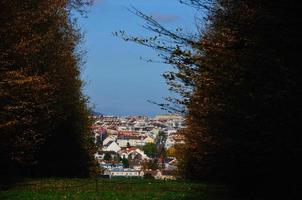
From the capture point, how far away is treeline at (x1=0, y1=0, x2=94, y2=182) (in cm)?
1945

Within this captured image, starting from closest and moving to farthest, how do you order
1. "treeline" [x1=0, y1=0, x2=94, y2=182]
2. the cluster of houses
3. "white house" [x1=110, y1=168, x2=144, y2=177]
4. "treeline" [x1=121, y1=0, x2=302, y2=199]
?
"treeline" [x1=121, y1=0, x2=302, y2=199]
"treeline" [x1=0, y1=0, x2=94, y2=182]
the cluster of houses
"white house" [x1=110, y1=168, x2=144, y2=177]

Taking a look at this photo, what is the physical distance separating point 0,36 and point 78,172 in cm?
1578

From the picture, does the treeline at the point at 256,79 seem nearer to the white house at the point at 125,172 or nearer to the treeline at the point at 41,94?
the treeline at the point at 41,94

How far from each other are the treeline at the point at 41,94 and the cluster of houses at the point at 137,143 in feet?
14.1

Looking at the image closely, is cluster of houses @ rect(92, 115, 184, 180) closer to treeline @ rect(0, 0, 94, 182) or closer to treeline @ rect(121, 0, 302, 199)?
treeline @ rect(0, 0, 94, 182)

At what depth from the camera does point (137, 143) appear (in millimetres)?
90688

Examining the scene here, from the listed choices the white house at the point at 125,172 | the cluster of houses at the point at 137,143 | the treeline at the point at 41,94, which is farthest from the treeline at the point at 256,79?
the white house at the point at 125,172

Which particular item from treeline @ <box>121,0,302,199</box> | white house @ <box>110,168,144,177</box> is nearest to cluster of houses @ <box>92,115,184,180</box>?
white house @ <box>110,168,144,177</box>

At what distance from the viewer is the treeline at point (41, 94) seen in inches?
766

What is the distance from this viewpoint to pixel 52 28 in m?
26.0

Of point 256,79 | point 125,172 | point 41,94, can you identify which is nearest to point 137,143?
point 125,172

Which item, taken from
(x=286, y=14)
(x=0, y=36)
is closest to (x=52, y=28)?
(x=0, y=36)

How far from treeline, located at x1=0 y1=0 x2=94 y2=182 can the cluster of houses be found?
4290 mm

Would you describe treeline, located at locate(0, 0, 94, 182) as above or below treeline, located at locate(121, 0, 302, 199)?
above
